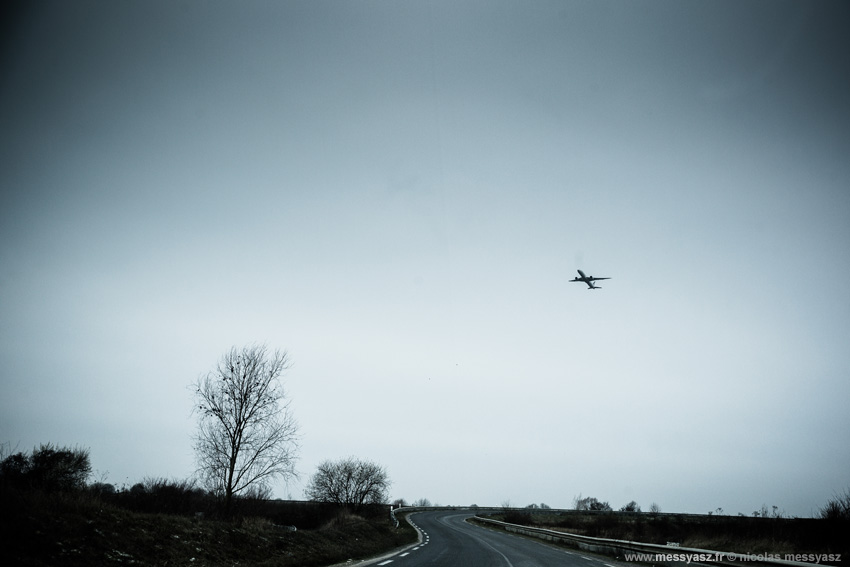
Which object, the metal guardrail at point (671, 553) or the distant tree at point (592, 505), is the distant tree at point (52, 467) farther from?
the distant tree at point (592, 505)

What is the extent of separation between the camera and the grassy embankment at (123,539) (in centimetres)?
753

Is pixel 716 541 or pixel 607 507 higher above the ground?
pixel 716 541

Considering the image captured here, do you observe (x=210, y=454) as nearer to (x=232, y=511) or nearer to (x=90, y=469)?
(x=232, y=511)

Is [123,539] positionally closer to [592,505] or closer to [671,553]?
[671,553]

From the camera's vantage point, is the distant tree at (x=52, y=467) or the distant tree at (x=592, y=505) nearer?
the distant tree at (x=52, y=467)

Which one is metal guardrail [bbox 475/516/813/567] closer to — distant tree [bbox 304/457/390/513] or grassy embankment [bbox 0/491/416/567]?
grassy embankment [bbox 0/491/416/567]

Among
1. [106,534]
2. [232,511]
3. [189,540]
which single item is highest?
[106,534]

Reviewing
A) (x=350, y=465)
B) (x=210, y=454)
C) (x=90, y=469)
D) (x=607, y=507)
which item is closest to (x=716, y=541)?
(x=210, y=454)

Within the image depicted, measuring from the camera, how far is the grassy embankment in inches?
296

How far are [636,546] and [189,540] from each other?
674 inches

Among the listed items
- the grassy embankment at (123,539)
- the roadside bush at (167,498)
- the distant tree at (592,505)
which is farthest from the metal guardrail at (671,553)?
the distant tree at (592,505)

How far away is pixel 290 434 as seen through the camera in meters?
18.9

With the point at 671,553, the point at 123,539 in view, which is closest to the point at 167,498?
the point at 123,539

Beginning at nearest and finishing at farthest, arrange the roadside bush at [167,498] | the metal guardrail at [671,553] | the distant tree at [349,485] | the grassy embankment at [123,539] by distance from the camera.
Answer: the grassy embankment at [123,539] < the metal guardrail at [671,553] < the roadside bush at [167,498] < the distant tree at [349,485]
